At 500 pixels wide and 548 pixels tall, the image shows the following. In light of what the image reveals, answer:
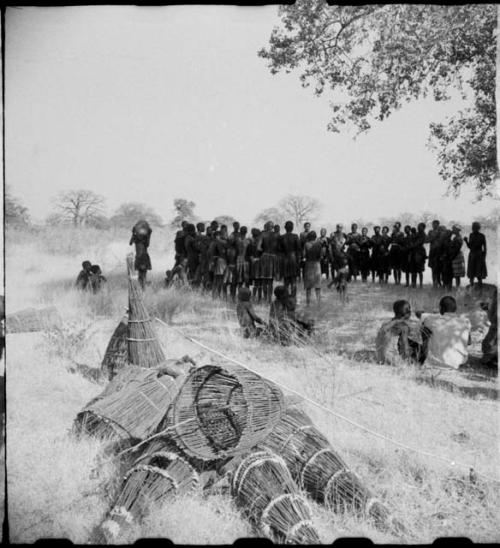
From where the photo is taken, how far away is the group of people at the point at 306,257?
5422mm

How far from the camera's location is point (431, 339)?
5.40m

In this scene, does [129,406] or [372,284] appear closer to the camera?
[129,406]

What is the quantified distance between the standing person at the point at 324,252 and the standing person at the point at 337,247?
0.11 feet

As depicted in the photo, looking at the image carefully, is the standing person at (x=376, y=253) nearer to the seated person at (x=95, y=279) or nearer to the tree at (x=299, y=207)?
the tree at (x=299, y=207)

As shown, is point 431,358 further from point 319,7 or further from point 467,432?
point 319,7

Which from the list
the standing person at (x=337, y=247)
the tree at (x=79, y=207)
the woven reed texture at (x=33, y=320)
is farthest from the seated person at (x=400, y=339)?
the woven reed texture at (x=33, y=320)

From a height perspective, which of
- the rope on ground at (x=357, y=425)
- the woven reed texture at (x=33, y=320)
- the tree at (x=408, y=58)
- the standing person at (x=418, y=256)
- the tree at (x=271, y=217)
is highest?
the tree at (x=408, y=58)

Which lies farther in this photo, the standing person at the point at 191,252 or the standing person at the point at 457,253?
the standing person at the point at 191,252

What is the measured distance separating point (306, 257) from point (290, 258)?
14cm

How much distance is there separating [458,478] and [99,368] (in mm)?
2955

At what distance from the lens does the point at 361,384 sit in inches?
207

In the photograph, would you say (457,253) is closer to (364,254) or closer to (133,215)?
(364,254)

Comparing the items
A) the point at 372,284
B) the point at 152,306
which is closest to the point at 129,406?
the point at 152,306

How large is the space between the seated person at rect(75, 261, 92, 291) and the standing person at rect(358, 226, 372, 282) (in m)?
2.28
